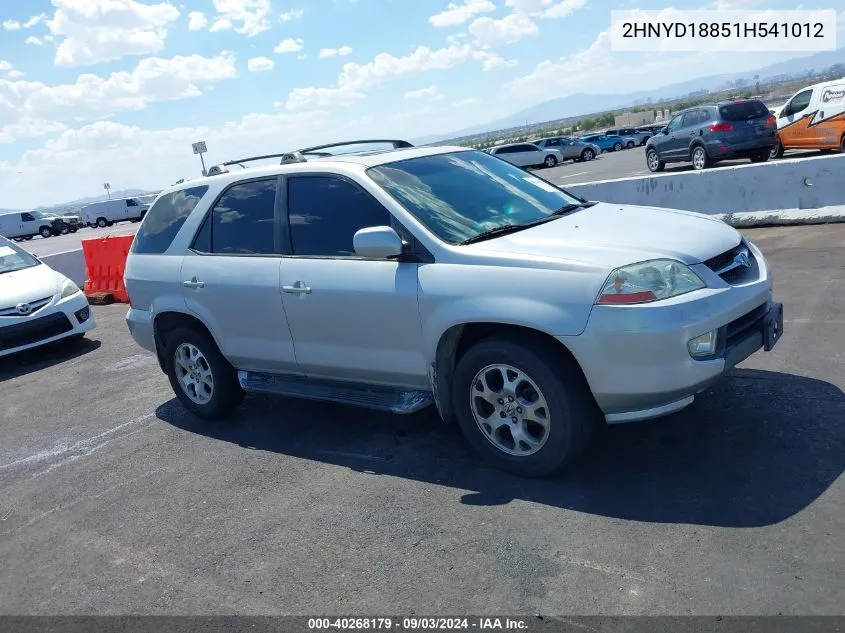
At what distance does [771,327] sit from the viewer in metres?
4.22

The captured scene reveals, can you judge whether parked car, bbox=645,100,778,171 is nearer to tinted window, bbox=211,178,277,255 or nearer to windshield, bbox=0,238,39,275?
windshield, bbox=0,238,39,275

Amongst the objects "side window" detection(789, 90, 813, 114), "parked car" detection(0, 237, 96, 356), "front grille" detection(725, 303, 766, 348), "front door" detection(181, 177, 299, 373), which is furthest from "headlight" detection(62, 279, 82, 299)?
"side window" detection(789, 90, 813, 114)

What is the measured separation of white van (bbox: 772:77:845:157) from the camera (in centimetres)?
1783

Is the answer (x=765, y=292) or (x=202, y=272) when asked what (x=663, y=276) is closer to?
(x=765, y=292)

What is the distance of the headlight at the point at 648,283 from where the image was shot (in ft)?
12.4

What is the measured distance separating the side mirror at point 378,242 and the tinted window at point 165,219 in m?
2.00

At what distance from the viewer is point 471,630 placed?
3.08 m

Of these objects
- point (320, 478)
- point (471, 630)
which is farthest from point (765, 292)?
point (320, 478)

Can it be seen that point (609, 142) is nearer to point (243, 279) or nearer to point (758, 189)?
point (758, 189)

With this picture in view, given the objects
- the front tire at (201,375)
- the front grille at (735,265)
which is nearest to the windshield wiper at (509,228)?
the front grille at (735,265)

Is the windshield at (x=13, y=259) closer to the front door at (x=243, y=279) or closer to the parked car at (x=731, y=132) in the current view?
the front door at (x=243, y=279)

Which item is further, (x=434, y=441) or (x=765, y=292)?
Answer: (x=434, y=441)

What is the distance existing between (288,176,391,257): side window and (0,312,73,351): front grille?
5.27 m

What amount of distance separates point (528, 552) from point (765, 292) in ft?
6.58
